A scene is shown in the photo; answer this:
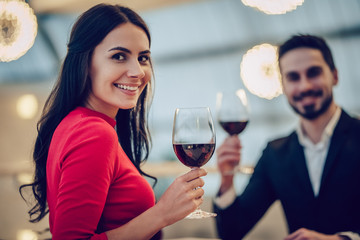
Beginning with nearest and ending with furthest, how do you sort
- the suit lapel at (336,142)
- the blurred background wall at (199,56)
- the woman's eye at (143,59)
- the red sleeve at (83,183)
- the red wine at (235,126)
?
the red sleeve at (83,183) → the woman's eye at (143,59) → the red wine at (235,126) → the suit lapel at (336,142) → the blurred background wall at (199,56)

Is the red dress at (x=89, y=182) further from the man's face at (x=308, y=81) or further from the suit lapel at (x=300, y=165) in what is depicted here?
the man's face at (x=308, y=81)

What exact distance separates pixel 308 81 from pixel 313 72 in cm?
6

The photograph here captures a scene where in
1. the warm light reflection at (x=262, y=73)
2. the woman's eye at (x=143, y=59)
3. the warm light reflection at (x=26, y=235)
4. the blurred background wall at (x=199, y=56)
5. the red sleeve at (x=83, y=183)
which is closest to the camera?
the red sleeve at (x=83, y=183)

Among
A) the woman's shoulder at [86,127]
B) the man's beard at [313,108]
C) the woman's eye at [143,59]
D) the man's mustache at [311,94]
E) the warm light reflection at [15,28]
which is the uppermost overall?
the warm light reflection at [15,28]

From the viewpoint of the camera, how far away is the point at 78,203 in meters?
1.14

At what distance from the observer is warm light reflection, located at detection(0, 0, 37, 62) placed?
449cm

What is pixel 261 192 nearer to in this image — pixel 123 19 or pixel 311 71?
pixel 311 71

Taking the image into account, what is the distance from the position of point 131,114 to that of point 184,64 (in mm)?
8478

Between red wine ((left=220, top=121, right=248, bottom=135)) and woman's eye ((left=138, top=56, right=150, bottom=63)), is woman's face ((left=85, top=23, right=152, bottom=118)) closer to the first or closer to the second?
woman's eye ((left=138, top=56, right=150, bottom=63))

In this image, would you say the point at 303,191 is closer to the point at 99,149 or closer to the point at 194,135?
the point at 194,135

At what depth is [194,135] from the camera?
1.27 metres

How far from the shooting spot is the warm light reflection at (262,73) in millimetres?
4980

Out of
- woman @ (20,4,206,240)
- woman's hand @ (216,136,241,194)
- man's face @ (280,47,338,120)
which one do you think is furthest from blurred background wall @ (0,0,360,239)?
woman @ (20,4,206,240)

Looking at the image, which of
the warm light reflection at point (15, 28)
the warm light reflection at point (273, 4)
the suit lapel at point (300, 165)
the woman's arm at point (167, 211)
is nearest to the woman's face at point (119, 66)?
the woman's arm at point (167, 211)
